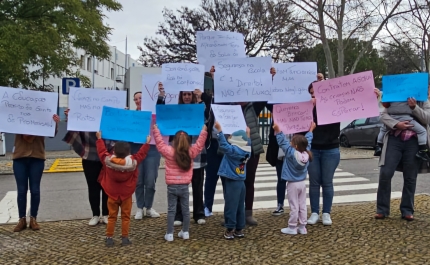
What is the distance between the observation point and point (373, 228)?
5629mm

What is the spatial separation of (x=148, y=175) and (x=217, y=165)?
1.01 metres

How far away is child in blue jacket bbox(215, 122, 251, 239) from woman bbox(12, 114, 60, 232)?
7.50 ft

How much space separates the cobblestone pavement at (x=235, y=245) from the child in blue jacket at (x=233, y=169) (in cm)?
32

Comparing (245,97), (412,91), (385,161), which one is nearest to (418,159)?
(385,161)

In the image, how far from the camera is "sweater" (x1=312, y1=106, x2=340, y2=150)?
18.8 ft

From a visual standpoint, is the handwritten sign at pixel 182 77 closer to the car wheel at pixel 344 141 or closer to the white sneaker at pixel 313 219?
the white sneaker at pixel 313 219

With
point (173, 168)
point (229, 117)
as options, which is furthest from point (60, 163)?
point (229, 117)

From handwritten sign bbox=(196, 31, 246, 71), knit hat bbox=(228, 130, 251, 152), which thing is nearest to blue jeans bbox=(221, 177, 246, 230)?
knit hat bbox=(228, 130, 251, 152)

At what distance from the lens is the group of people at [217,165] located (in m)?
5.10

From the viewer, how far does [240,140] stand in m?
5.20

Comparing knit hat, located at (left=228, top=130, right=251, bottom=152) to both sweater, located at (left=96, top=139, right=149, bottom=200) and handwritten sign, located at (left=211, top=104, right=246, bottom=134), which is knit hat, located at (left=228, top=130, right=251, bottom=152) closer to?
handwritten sign, located at (left=211, top=104, right=246, bottom=134)

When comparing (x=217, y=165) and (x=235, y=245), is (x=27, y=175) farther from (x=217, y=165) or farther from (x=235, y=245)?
(x=235, y=245)

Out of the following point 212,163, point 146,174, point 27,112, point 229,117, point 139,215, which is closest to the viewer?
point 229,117

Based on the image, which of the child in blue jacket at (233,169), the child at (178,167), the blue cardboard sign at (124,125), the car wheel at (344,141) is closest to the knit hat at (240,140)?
the child in blue jacket at (233,169)
